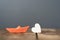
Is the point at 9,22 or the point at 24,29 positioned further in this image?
the point at 9,22

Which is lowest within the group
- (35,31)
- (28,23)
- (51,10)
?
(35,31)

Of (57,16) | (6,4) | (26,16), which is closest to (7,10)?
(6,4)

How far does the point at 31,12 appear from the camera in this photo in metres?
1.54

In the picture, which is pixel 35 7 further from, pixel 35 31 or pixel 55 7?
pixel 35 31

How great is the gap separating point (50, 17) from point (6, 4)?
52 centimetres

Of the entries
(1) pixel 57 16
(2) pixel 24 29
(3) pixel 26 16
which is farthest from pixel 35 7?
(2) pixel 24 29

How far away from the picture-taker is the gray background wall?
152 cm

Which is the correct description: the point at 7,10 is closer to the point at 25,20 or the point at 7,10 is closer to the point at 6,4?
the point at 6,4

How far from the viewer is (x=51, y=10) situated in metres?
1.53

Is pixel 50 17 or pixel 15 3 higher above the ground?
pixel 15 3

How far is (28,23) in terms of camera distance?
61.7 inches

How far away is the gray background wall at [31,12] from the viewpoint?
1521 millimetres

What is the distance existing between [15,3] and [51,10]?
413 millimetres

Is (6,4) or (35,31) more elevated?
(6,4)
